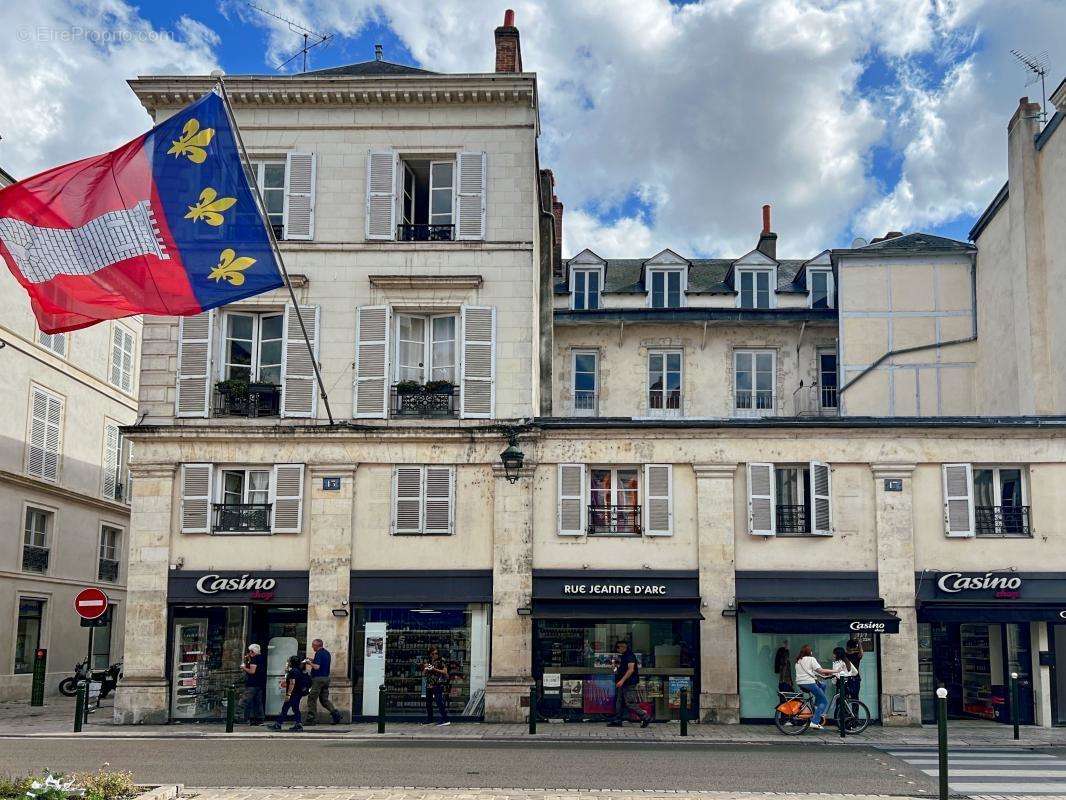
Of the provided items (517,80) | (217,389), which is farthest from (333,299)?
(517,80)

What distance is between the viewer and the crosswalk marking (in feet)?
45.4

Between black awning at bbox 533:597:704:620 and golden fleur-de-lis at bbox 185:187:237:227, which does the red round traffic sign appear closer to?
golden fleur-de-lis at bbox 185:187:237:227

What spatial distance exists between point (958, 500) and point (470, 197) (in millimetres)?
11271

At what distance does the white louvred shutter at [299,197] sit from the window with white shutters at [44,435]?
12.3 metres

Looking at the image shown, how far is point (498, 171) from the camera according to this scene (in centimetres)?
2380

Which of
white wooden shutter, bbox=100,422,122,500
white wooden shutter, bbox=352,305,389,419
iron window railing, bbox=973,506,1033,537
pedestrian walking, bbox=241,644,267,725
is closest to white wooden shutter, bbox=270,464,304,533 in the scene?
white wooden shutter, bbox=352,305,389,419

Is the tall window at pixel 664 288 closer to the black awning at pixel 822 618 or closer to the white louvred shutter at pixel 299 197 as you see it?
the white louvred shutter at pixel 299 197

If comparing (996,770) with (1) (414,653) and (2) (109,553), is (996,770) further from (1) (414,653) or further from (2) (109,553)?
(2) (109,553)

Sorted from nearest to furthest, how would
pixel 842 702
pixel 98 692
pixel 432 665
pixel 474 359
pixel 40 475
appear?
pixel 842 702 < pixel 432 665 < pixel 474 359 < pixel 98 692 < pixel 40 475

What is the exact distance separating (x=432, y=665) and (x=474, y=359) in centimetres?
601

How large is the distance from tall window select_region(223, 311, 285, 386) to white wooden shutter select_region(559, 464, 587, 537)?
6.13m

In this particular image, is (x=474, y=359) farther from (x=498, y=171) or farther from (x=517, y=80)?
(x=517, y=80)

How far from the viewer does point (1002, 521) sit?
2206cm

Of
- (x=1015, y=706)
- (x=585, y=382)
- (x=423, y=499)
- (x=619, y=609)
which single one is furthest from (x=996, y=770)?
(x=585, y=382)
